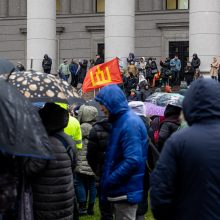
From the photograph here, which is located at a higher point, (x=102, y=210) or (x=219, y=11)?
(x=219, y=11)

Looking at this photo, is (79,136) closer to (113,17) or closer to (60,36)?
(113,17)

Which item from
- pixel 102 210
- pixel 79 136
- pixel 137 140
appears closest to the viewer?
pixel 137 140

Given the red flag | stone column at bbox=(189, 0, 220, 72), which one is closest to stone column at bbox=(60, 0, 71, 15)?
stone column at bbox=(189, 0, 220, 72)

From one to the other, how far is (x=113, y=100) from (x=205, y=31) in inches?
1052

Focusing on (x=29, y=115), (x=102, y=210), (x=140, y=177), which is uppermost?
(x=29, y=115)

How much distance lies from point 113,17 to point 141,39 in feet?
25.7

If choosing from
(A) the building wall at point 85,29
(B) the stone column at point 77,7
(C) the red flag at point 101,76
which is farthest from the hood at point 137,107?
(B) the stone column at point 77,7

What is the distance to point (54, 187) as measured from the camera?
5.88 metres

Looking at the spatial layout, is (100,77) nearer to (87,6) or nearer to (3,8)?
(87,6)

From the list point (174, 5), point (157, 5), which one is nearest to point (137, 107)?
point (157, 5)

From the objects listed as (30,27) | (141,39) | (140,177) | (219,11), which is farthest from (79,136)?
(141,39)

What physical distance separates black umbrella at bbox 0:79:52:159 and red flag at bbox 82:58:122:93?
10.0 metres

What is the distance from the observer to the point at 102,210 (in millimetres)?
7242

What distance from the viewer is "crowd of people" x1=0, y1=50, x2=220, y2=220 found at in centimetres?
446
